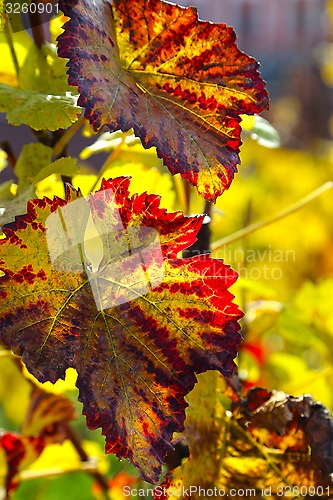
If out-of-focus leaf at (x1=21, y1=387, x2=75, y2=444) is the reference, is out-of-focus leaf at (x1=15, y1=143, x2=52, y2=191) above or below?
above

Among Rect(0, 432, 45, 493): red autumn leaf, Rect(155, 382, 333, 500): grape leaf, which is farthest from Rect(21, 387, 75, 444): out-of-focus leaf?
Rect(155, 382, 333, 500): grape leaf

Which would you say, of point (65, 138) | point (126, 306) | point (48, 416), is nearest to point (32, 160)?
point (65, 138)

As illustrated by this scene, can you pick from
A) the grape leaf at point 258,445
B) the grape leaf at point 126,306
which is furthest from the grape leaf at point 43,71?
the grape leaf at point 258,445

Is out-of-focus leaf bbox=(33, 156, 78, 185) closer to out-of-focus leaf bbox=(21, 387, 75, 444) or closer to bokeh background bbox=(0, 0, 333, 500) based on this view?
bokeh background bbox=(0, 0, 333, 500)

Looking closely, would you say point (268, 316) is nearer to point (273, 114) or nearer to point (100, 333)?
point (100, 333)

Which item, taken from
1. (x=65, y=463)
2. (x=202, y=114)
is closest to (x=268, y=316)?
(x=65, y=463)

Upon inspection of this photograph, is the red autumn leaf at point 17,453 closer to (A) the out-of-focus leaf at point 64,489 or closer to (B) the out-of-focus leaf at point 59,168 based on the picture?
(B) the out-of-focus leaf at point 59,168

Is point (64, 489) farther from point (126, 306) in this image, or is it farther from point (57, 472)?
point (126, 306)
